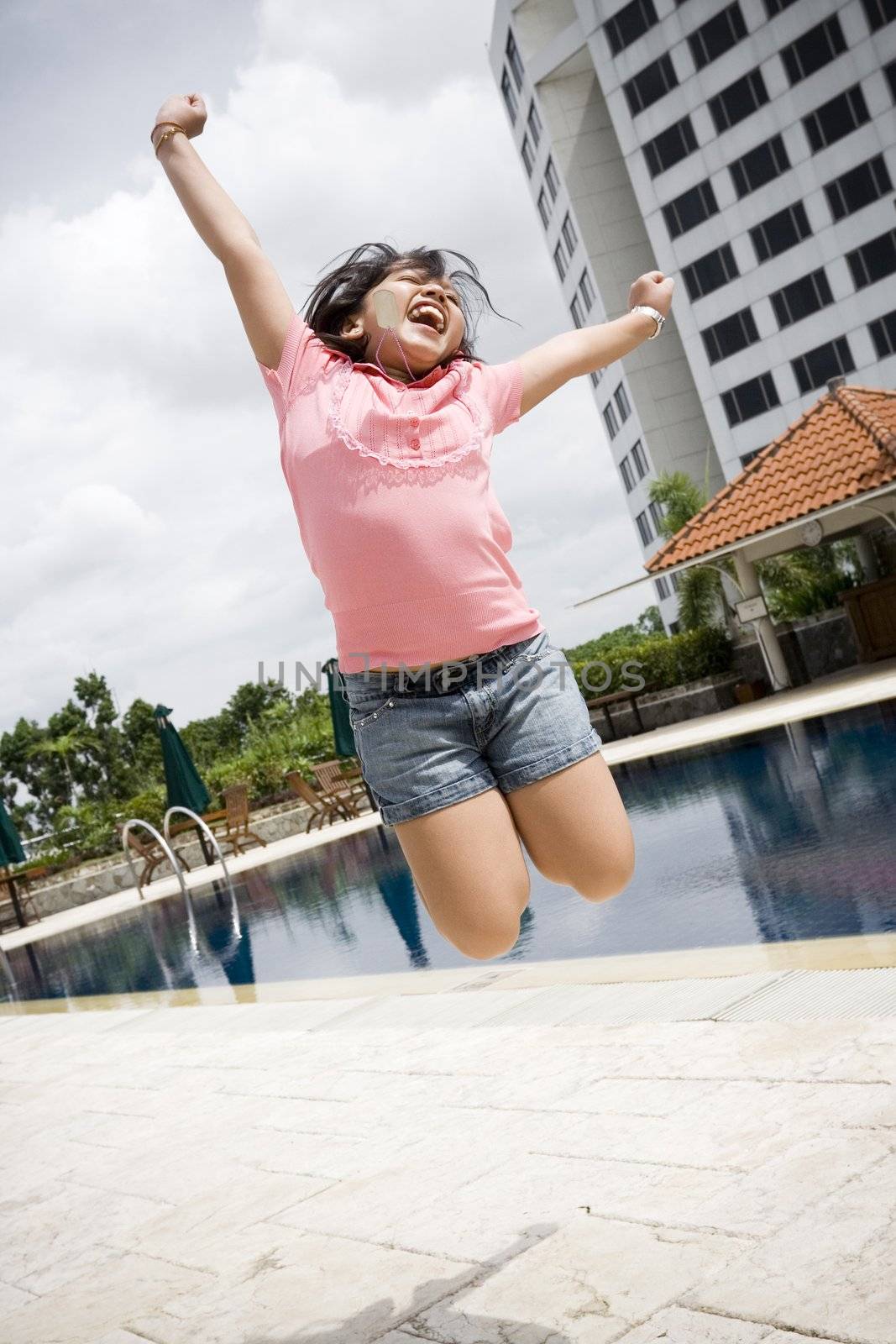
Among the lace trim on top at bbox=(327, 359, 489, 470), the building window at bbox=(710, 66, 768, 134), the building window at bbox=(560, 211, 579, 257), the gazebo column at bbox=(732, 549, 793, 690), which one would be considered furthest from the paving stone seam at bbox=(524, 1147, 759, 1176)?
the building window at bbox=(560, 211, 579, 257)

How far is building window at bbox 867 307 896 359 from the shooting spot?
126 ft

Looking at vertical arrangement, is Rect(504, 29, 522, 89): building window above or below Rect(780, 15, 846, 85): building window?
above

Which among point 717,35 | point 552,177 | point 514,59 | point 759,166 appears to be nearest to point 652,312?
point 759,166

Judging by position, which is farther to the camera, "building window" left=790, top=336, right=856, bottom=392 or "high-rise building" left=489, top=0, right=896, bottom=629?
"building window" left=790, top=336, right=856, bottom=392

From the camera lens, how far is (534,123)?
53.0 meters

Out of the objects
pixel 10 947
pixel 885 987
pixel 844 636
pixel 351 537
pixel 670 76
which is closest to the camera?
pixel 351 537

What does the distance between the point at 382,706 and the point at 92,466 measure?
20.4 m

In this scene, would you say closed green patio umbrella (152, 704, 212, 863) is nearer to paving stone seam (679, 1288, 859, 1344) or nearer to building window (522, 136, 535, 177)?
paving stone seam (679, 1288, 859, 1344)

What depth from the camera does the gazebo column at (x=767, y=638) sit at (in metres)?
20.4

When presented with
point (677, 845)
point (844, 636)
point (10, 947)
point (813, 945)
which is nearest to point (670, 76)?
point (844, 636)

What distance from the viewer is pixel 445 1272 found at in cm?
278

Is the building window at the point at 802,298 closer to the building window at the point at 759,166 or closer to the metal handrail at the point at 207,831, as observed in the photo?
the building window at the point at 759,166

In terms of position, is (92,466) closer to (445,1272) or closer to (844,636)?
(844,636)

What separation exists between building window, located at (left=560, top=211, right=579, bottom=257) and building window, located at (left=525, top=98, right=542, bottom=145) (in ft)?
13.0
